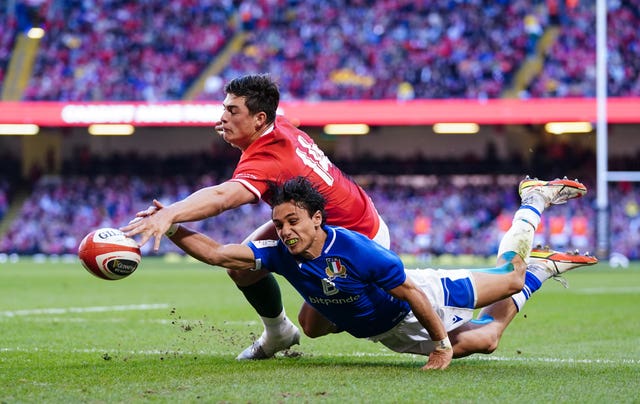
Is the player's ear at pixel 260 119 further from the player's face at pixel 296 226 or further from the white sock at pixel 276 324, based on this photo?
the white sock at pixel 276 324

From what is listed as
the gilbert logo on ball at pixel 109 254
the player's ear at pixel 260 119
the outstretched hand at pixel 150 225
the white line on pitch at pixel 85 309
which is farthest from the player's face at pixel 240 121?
the white line on pitch at pixel 85 309

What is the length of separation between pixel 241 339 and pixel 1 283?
9.91 m

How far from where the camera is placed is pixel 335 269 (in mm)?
6047

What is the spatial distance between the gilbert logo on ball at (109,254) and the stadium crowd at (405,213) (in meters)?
21.7

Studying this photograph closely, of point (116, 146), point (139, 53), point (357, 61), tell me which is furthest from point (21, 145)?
point (357, 61)

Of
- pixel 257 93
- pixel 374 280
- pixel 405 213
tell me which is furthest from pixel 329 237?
pixel 405 213

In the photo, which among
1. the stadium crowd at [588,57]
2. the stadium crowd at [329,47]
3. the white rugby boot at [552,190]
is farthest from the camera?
the stadium crowd at [329,47]

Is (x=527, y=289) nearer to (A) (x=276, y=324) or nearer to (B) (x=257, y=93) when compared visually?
(A) (x=276, y=324)

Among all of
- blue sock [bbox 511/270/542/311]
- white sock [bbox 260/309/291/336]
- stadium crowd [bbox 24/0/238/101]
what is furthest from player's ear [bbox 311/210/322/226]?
stadium crowd [bbox 24/0/238/101]

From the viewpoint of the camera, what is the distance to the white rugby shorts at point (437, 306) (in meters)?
6.45

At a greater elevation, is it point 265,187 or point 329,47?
point 329,47

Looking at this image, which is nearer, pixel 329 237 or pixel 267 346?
pixel 329 237

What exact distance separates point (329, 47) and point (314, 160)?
2381cm

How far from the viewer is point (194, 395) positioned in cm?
513
